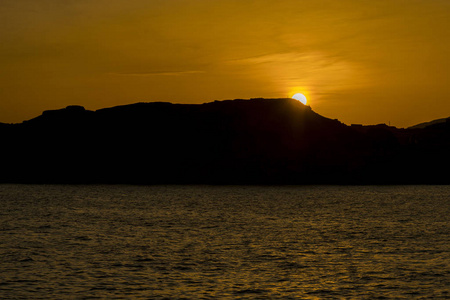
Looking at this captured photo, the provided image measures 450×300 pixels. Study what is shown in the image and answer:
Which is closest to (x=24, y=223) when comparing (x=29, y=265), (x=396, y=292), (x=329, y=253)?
(x=29, y=265)

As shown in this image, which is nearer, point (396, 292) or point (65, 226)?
point (396, 292)

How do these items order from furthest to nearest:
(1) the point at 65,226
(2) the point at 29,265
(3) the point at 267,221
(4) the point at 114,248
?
(3) the point at 267,221
(1) the point at 65,226
(4) the point at 114,248
(2) the point at 29,265

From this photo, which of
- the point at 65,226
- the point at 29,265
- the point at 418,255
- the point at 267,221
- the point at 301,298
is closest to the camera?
the point at 301,298

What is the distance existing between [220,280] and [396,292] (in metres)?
10.5

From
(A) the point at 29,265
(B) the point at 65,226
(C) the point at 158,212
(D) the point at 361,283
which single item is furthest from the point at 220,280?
(C) the point at 158,212

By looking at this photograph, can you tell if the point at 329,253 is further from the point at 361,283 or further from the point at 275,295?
the point at 275,295

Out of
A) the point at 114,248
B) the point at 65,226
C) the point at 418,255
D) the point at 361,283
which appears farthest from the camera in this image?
the point at 65,226

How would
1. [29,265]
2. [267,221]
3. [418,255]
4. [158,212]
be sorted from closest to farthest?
[29,265] < [418,255] < [267,221] < [158,212]

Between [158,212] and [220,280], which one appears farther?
[158,212]

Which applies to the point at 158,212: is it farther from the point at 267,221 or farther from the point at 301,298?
the point at 301,298

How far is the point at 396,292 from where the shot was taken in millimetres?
35156

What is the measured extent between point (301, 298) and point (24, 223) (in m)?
51.2

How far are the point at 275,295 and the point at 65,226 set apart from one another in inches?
1738

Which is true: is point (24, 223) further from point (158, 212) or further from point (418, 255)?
point (418, 255)
